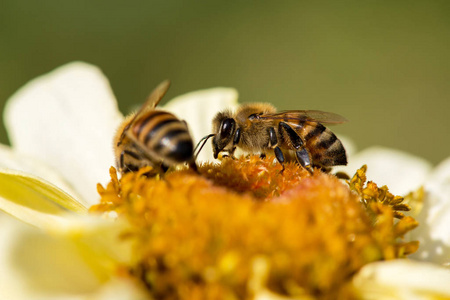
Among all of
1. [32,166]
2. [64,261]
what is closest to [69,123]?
[32,166]

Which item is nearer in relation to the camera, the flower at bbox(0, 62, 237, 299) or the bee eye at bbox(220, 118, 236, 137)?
the flower at bbox(0, 62, 237, 299)

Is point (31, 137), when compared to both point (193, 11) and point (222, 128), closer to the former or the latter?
point (222, 128)

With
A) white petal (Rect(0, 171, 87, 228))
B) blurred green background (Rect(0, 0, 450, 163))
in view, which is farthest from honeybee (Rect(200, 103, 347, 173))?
blurred green background (Rect(0, 0, 450, 163))

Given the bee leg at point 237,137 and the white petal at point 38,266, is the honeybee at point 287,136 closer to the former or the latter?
the bee leg at point 237,137

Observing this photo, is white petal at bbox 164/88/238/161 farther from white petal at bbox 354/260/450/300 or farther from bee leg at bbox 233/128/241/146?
white petal at bbox 354/260/450/300

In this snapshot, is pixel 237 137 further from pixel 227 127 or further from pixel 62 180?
pixel 62 180

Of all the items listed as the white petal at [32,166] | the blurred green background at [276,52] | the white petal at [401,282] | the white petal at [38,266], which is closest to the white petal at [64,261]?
the white petal at [38,266]
